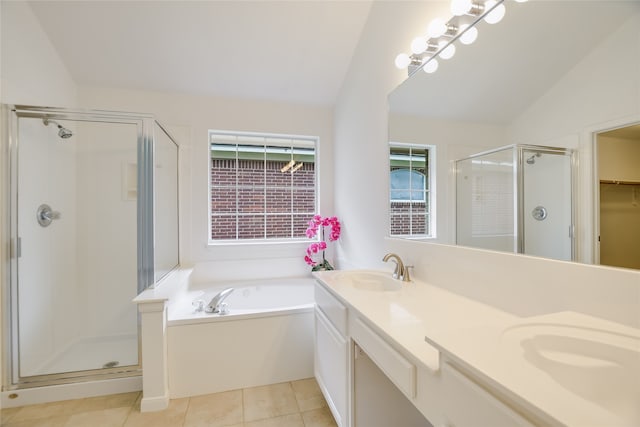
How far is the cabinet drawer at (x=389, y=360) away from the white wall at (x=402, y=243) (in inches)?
20.1

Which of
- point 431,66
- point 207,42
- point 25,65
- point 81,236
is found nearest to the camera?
point 431,66

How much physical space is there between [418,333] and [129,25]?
110 inches

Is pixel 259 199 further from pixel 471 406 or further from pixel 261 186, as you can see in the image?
pixel 471 406

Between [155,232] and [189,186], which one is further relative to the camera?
[189,186]

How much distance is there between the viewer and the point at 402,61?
1.69 metres

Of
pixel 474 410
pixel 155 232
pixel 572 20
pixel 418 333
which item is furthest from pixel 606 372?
pixel 155 232

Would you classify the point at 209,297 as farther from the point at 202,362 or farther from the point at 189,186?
the point at 189,186

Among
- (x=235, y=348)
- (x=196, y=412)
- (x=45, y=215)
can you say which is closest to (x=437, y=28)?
(x=235, y=348)

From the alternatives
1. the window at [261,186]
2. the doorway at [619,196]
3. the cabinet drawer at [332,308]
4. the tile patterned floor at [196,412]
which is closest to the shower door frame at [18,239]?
the tile patterned floor at [196,412]

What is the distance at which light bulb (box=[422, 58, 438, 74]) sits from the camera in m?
1.49

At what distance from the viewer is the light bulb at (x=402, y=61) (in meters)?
1.66

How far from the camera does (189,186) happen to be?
2662mm

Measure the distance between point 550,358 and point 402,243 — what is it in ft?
3.61

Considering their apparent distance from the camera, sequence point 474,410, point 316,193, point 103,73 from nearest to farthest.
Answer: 1. point 474,410
2. point 103,73
3. point 316,193
